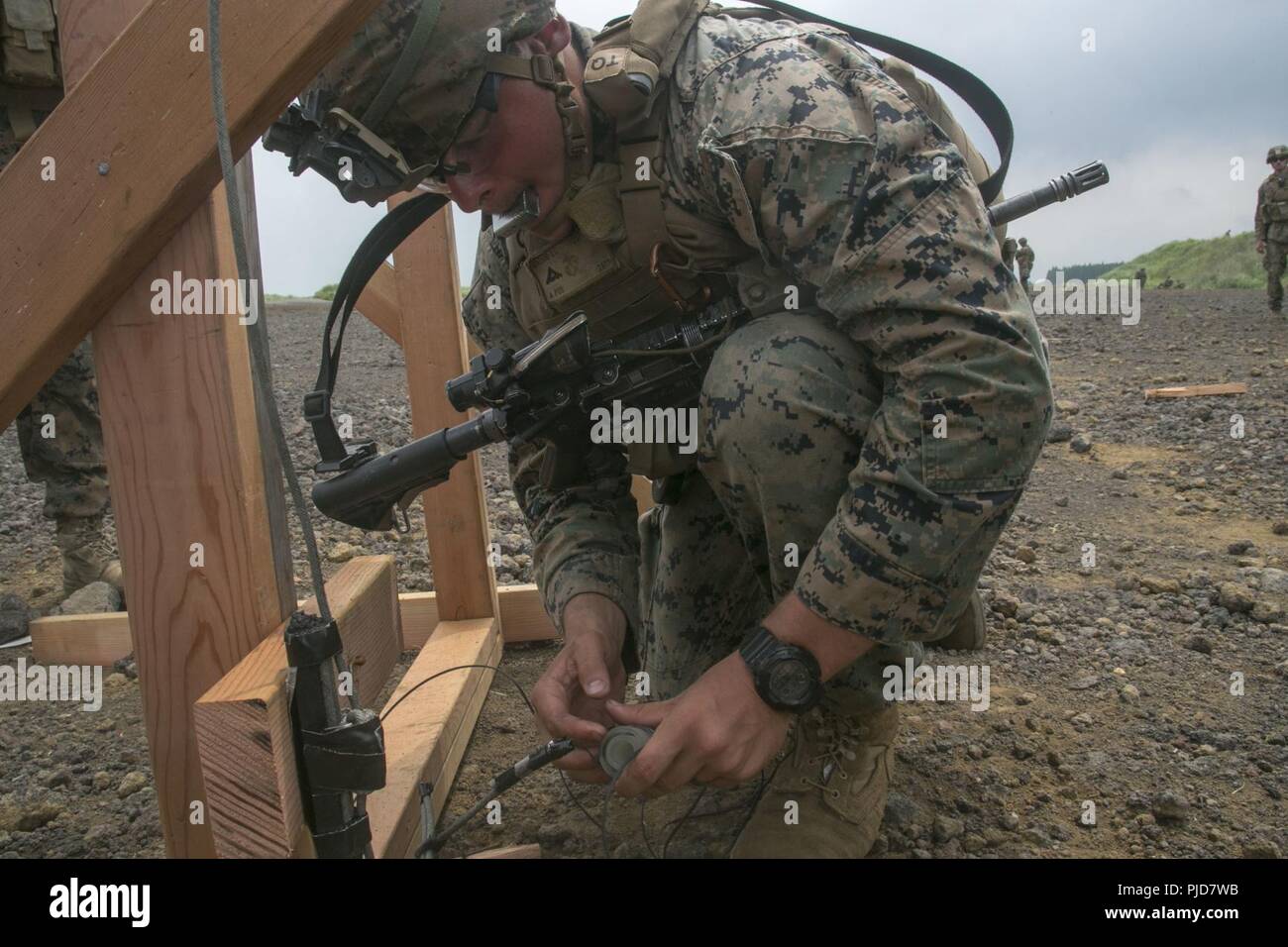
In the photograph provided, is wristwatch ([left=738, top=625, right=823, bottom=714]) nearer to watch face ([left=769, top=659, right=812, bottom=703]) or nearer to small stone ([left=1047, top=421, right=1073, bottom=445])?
watch face ([left=769, top=659, right=812, bottom=703])

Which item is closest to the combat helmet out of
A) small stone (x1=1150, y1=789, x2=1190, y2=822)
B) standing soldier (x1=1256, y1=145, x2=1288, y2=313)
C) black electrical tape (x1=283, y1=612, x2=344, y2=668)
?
black electrical tape (x1=283, y1=612, x2=344, y2=668)

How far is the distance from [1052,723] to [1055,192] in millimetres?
1224

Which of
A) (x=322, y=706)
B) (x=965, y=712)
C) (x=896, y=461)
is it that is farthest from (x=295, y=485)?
(x=965, y=712)

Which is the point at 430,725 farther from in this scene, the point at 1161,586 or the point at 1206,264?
the point at 1206,264

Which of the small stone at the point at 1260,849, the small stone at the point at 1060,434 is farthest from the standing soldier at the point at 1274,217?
the small stone at the point at 1260,849

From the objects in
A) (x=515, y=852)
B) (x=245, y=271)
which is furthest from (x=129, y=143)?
(x=515, y=852)

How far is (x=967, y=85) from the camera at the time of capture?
174cm

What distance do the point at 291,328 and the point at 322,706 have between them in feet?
43.6

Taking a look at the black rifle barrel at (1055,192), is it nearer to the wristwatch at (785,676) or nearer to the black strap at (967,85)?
the black strap at (967,85)

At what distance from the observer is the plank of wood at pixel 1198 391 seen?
674cm

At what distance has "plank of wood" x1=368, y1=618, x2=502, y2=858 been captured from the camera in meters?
1.93

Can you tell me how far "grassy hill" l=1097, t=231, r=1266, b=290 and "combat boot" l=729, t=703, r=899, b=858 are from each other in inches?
680

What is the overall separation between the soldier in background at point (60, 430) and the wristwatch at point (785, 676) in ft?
10.5
